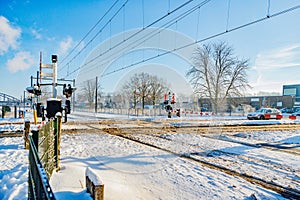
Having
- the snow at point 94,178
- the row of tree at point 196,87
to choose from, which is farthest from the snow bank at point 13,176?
the row of tree at point 196,87

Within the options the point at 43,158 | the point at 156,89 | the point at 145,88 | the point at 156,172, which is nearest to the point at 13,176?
the point at 43,158

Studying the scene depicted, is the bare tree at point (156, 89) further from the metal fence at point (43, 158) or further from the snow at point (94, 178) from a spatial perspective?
the snow at point (94, 178)

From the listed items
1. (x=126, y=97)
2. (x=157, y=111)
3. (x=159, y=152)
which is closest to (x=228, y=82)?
(x=157, y=111)

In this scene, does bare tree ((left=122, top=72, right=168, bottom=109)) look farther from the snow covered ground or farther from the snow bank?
the snow bank

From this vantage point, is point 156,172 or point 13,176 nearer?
point 13,176

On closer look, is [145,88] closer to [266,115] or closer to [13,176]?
[266,115]

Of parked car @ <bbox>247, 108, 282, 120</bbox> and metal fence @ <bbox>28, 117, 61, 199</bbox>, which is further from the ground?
metal fence @ <bbox>28, 117, 61, 199</bbox>

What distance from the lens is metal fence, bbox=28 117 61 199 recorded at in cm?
190

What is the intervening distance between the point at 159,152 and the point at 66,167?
334 centimetres

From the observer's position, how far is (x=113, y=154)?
24.2 ft

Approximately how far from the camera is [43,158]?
12.2ft

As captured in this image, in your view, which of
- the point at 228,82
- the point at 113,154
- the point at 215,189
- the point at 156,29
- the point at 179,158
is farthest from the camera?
the point at 228,82

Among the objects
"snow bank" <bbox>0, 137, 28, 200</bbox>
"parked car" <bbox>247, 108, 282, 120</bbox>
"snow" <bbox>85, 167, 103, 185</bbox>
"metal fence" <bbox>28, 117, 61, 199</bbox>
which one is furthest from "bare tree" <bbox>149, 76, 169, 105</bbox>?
"snow" <bbox>85, 167, 103, 185</bbox>

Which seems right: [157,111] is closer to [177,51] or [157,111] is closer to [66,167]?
[177,51]
